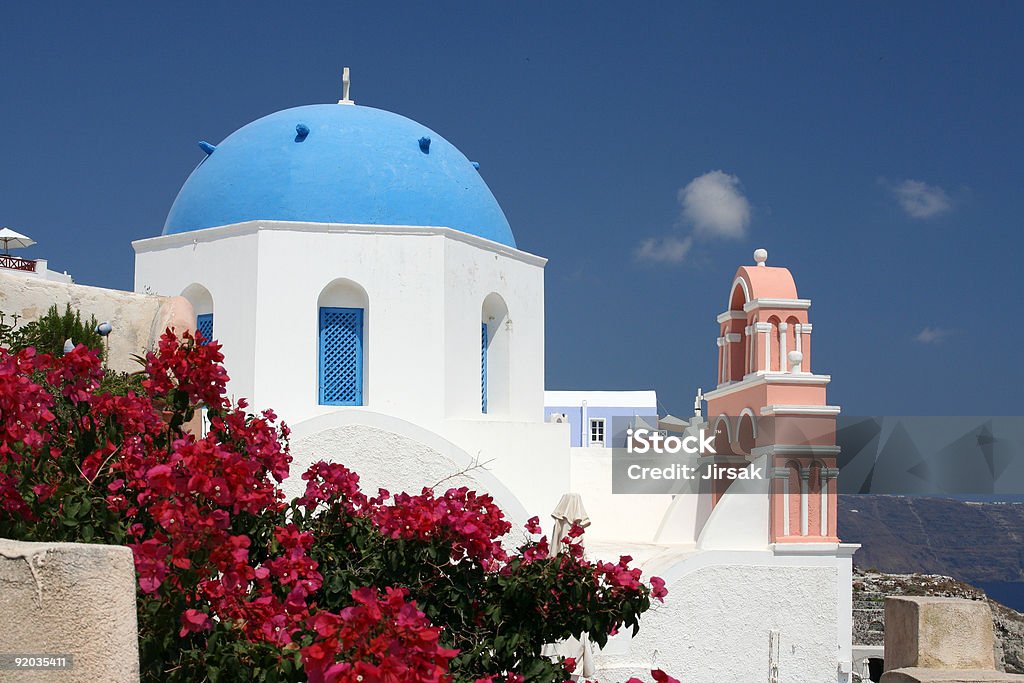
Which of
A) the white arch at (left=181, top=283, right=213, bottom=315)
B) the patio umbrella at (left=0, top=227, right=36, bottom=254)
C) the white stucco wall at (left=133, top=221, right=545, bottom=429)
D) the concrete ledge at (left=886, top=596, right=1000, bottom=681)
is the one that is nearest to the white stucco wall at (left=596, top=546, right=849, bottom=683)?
the white stucco wall at (left=133, top=221, right=545, bottom=429)

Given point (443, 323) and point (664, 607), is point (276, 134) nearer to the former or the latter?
point (443, 323)

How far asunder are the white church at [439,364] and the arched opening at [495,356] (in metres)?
0.01

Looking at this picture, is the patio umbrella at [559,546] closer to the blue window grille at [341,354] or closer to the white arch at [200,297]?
the blue window grille at [341,354]

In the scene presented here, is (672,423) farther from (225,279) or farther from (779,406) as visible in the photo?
(225,279)

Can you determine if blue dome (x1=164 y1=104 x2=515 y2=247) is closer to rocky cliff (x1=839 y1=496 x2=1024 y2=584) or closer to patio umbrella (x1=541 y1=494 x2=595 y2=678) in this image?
patio umbrella (x1=541 y1=494 x2=595 y2=678)

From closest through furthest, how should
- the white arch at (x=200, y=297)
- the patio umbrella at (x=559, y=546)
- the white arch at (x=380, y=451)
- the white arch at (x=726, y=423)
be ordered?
1. the patio umbrella at (x=559, y=546)
2. the white arch at (x=380, y=451)
3. the white arch at (x=200, y=297)
4. the white arch at (x=726, y=423)

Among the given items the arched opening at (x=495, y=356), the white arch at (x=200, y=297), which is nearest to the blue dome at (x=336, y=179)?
the white arch at (x=200, y=297)

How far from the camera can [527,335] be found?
10.4 metres

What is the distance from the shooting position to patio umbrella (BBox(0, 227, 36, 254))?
1717 cm

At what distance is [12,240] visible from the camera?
17.3 meters

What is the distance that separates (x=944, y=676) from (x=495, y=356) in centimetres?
592

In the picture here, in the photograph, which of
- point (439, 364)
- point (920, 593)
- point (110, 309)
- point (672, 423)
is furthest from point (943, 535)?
point (110, 309)

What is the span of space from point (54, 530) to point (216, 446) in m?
0.51

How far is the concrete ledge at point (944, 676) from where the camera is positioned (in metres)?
4.91
